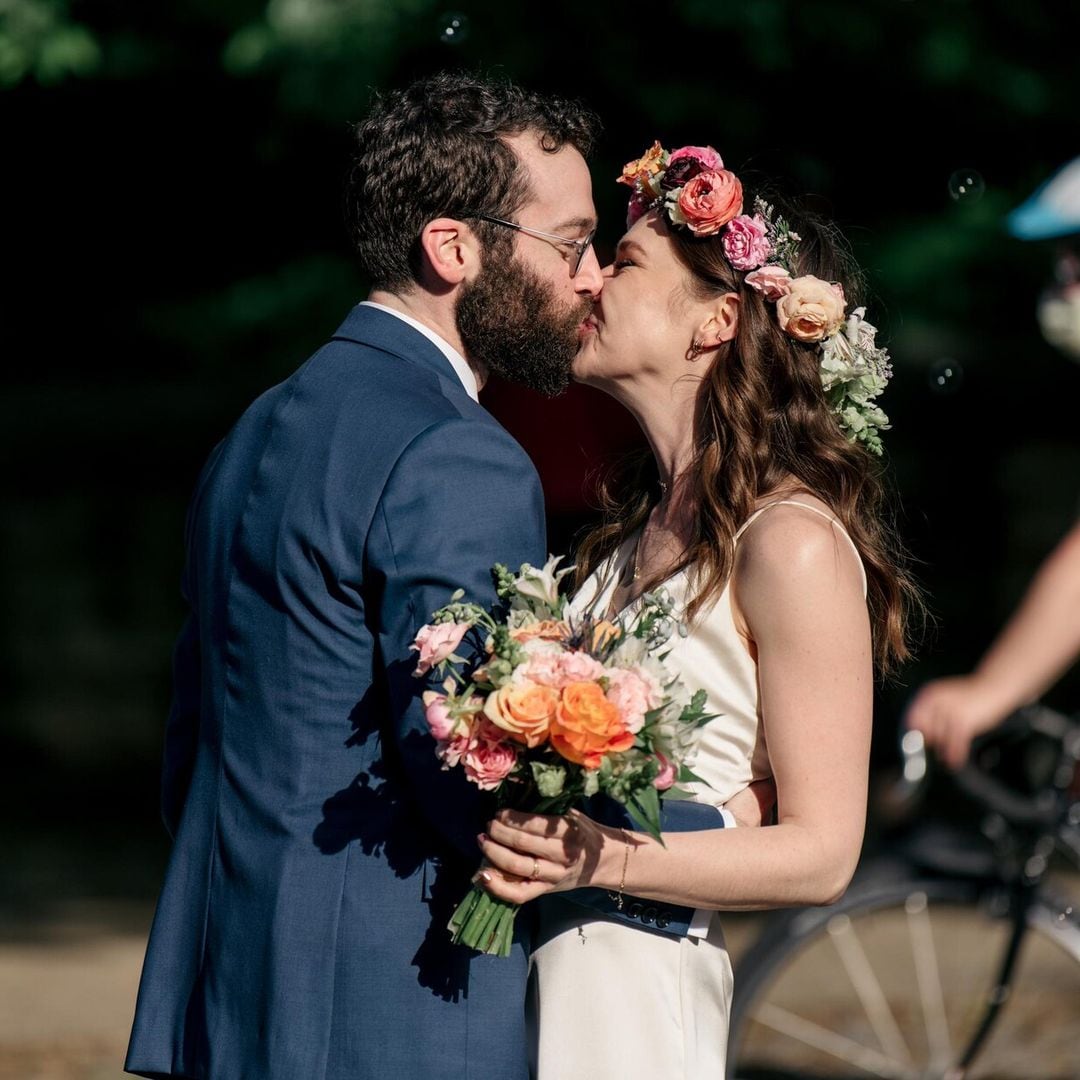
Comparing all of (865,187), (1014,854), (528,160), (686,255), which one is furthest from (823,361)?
(865,187)

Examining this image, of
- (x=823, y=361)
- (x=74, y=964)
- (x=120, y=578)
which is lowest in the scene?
(x=74, y=964)

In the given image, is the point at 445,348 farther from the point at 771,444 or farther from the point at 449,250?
the point at 771,444

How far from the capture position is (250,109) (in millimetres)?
6961

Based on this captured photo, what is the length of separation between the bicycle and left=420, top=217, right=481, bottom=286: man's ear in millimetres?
2082

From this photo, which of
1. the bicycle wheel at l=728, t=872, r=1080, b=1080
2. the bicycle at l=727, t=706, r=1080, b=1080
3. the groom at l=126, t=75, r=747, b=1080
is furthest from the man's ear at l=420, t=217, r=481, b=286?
the bicycle wheel at l=728, t=872, r=1080, b=1080

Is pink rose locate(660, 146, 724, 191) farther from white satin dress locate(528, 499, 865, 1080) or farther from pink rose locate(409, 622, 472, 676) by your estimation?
A: pink rose locate(409, 622, 472, 676)

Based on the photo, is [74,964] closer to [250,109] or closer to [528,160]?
[250,109]

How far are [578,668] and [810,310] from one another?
1.07 meters

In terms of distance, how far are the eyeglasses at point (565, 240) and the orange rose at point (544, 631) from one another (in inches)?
34.1

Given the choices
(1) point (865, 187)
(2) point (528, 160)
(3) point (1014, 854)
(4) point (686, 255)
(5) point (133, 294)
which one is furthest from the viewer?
(5) point (133, 294)

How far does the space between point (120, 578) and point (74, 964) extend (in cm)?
294

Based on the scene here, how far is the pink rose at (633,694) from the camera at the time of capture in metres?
2.21

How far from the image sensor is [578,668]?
2217 millimetres

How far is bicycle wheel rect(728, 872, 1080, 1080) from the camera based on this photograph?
470 centimetres
